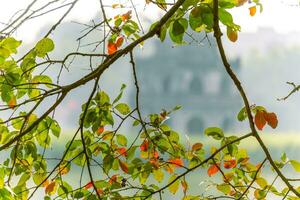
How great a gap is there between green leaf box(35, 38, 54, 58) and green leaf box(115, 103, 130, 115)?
40cm

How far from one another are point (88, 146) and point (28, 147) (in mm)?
232

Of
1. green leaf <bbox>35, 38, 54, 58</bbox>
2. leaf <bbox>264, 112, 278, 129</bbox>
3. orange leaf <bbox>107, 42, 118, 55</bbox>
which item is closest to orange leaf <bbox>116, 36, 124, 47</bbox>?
orange leaf <bbox>107, 42, 118, 55</bbox>

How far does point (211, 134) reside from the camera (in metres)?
2.07

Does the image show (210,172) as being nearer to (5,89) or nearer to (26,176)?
(26,176)

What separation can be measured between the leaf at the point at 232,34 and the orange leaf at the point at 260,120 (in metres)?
0.29

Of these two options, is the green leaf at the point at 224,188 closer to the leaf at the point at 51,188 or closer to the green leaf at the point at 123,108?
the green leaf at the point at 123,108

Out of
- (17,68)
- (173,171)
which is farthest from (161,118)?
(17,68)

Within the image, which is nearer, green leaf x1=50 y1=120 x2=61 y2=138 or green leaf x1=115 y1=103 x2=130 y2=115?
green leaf x1=50 y1=120 x2=61 y2=138

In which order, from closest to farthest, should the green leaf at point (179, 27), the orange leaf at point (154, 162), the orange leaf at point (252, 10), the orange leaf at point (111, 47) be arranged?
1. the green leaf at point (179, 27)
2. the orange leaf at point (154, 162)
3. the orange leaf at point (252, 10)
4. the orange leaf at point (111, 47)

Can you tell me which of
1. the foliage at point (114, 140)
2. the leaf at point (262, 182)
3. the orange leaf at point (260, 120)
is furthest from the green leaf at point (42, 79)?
the leaf at point (262, 182)

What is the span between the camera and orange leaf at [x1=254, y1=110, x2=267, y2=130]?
79.7 inches

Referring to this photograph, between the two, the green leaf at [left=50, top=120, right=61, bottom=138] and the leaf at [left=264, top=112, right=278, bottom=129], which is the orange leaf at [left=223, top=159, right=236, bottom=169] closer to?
the leaf at [left=264, top=112, right=278, bottom=129]

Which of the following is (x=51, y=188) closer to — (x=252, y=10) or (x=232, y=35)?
(x=232, y=35)

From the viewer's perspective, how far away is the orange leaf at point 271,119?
2.02 m
